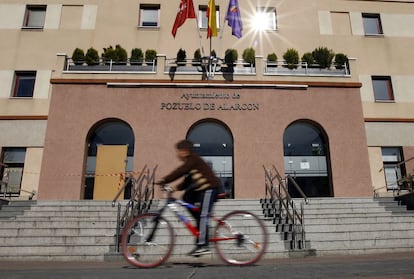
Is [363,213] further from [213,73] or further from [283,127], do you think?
[213,73]

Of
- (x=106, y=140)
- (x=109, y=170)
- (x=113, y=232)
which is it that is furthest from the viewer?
→ (x=106, y=140)

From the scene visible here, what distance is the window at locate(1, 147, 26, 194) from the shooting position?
15727 mm

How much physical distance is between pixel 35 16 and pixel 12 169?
9.01m

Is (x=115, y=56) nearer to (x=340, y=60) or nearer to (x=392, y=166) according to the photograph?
(x=340, y=60)

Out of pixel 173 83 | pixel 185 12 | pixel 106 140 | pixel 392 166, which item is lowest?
pixel 392 166

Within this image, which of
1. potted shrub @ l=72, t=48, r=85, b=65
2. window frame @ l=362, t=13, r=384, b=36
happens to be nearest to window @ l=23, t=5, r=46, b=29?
potted shrub @ l=72, t=48, r=85, b=65

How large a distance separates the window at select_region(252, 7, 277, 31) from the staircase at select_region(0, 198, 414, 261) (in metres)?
12.1

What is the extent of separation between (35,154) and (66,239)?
8.91 metres

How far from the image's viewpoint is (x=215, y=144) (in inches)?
616

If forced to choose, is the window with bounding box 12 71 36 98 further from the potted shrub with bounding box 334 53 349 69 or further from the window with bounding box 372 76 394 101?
the window with bounding box 372 76 394 101

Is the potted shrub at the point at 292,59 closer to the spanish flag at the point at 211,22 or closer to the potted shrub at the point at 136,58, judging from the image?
the spanish flag at the point at 211,22

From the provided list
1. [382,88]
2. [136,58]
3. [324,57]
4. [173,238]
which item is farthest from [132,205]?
[382,88]

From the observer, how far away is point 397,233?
31.4ft

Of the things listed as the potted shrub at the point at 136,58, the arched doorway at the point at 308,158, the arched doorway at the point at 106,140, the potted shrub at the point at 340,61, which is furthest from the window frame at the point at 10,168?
the potted shrub at the point at 340,61
